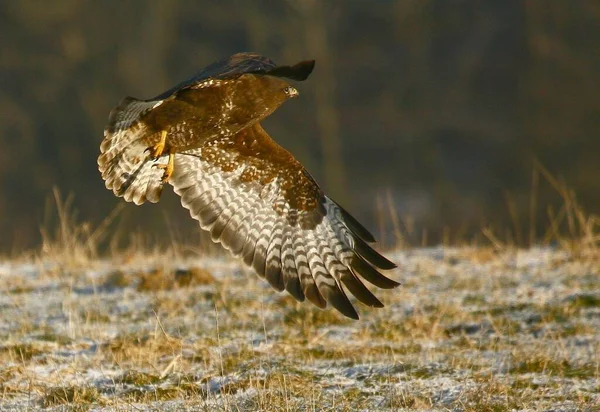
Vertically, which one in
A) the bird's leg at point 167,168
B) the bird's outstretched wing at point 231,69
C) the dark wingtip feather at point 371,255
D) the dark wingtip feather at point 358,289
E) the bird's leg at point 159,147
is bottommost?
the dark wingtip feather at point 358,289

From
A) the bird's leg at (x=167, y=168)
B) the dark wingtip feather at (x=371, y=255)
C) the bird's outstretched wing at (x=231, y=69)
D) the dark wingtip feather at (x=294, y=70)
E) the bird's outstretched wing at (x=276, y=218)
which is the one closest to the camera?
the dark wingtip feather at (x=294, y=70)

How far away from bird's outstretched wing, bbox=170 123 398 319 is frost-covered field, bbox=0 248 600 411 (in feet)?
1.26

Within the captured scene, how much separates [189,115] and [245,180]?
31.2 inches

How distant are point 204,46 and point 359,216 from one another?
7570mm

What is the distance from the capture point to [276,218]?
24.3 feet

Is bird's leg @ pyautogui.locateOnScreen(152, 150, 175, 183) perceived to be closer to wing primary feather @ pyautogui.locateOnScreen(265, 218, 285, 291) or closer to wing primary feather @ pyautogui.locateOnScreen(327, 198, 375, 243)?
wing primary feather @ pyautogui.locateOnScreen(265, 218, 285, 291)

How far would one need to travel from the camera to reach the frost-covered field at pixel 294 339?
5.72 meters

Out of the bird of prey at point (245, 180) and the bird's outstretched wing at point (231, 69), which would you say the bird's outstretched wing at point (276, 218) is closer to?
the bird of prey at point (245, 180)

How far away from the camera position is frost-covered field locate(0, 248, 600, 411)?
5.72 meters

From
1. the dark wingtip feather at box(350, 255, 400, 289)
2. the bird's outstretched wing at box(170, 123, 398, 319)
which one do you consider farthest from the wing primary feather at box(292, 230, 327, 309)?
the dark wingtip feather at box(350, 255, 400, 289)

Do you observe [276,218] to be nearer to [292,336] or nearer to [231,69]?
[292,336]

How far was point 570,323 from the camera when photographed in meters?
7.59

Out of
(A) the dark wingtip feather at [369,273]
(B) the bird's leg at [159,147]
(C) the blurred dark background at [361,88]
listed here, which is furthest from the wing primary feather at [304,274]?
(C) the blurred dark background at [361,88]

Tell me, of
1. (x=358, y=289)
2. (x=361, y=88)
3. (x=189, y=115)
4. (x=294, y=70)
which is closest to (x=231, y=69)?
(x=189, y=115)
